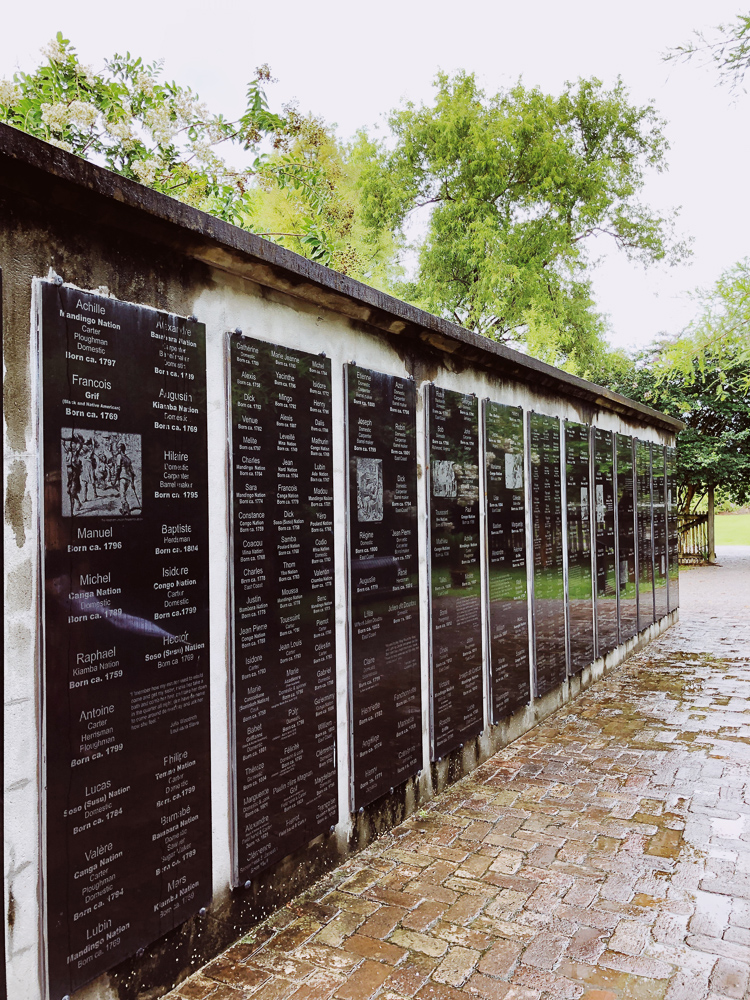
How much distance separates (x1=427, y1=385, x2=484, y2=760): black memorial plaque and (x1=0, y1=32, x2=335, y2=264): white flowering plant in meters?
2.51

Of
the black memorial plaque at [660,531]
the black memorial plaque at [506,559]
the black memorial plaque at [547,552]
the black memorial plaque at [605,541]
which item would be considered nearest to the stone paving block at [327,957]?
the black memorial plaque at [506,559]

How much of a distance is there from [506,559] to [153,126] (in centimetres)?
490

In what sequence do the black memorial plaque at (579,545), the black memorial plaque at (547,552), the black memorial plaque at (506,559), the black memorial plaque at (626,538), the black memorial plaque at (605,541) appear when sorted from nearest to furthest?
the black memorial plaque at (506,559), the black memorial plaque at (547,552), the black memorial plaque at (579,545), the black memorial plaque at (605,541), the black memorial plaque at (626,538)

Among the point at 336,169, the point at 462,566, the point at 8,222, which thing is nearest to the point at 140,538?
the point at 8,222

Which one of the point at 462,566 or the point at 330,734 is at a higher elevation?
the point at 462,566

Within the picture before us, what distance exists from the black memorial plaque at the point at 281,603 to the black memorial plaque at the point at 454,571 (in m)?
1.17

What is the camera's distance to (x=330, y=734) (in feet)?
11.9

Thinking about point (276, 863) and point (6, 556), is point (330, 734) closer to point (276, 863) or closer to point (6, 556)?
point (276, 863)

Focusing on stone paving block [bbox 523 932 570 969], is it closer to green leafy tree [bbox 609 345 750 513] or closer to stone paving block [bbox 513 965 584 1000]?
stone paving block [bbox 513 965 584 1000]

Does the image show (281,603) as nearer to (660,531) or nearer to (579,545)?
(579,545)

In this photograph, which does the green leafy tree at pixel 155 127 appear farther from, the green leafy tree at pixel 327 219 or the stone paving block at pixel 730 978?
the stone paving block at pixel 730 978

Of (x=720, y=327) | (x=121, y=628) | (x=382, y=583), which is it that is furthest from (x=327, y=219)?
(x=121, y=628)

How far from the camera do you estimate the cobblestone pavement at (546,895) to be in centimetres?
280

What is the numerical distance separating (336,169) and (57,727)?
44.2ft
